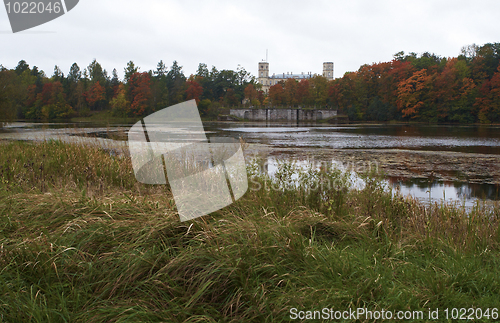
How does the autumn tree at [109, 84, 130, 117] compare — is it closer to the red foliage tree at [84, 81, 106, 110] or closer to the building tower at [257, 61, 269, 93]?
the red foliage tree at [84, 81, 106, 110]

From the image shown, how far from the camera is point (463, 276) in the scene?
7.67 feet

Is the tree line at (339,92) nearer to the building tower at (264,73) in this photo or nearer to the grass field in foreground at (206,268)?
the grass field in foreground at (206,268)

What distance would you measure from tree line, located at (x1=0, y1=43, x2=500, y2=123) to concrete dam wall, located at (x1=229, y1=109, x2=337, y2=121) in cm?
379

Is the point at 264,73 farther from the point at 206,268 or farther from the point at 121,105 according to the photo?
the point at 206,268

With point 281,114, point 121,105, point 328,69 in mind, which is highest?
point 328,69

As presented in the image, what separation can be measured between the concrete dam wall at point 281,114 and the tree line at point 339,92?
3791 mm

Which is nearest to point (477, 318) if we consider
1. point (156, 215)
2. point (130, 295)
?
point (130, 295)

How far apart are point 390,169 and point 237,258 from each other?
8.05 metres

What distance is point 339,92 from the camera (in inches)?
2781

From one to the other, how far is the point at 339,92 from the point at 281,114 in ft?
46.2

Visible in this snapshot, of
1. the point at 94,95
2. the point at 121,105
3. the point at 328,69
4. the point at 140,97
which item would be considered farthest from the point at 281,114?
the point at 328,69

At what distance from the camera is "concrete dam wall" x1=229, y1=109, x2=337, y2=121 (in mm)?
Result: 73000

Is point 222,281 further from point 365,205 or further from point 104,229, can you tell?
point 365,205

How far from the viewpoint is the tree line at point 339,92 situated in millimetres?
48812
